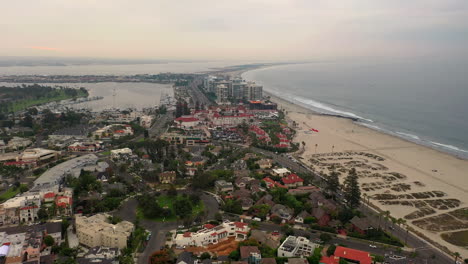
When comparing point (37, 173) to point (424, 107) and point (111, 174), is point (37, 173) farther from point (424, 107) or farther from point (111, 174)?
point (424, 107)

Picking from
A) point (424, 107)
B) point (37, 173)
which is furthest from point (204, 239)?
point (424, 107)

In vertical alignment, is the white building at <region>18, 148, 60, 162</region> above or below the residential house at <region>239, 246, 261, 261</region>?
above

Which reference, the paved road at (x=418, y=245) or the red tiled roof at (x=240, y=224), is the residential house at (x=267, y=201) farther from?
the paved road at (x=418, y=245)

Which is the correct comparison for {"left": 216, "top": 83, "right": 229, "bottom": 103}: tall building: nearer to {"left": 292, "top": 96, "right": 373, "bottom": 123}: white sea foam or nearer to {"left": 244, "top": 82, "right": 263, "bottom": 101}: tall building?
{"left": 244, "top": 82, "right": 263, "bottom": 101}: tall building

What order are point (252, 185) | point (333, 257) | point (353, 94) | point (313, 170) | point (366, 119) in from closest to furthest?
point (333, 257), point (252, 185), point (313, 170), point (366, 119), point (353, 94)

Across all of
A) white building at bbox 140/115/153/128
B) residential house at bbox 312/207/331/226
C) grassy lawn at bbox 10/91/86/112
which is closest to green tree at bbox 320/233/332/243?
residential house at bbox 312/207/331/226

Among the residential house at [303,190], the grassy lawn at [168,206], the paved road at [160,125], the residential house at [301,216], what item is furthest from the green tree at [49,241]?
the paved road at [160,125]

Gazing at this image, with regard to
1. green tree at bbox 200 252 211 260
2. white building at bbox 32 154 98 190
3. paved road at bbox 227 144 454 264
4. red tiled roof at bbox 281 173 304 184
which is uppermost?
white building at bbox 32 154 98 190
